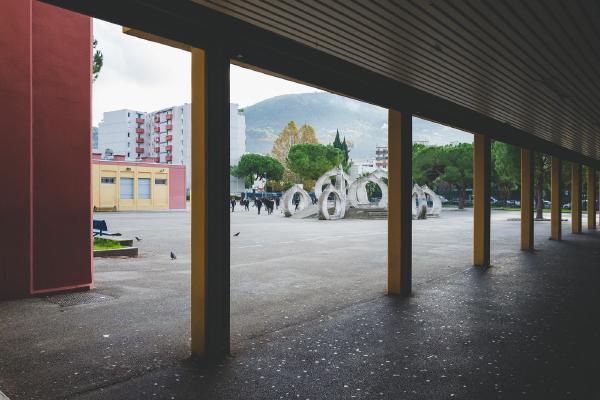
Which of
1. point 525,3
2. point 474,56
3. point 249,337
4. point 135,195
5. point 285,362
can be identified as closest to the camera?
point 525,3

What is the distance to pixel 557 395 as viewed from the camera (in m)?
3.89

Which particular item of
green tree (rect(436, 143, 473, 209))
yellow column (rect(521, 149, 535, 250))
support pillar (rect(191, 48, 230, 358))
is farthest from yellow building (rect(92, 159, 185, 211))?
support pillar (rect(191, 48, 230, 358))

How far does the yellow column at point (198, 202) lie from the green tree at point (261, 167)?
82496mm

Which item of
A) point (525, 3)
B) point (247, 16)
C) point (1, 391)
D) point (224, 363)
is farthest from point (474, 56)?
point (1, 391)

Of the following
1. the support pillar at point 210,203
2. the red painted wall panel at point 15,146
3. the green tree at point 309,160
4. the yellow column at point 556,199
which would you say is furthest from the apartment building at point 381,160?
the support pillar at point 210,203

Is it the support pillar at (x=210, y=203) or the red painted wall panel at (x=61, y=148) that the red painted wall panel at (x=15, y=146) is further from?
the support pillar at (x=210, y=203)

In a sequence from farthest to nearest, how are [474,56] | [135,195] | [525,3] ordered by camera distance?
1. [135,195]
2. [474,56]
3. [525,3]

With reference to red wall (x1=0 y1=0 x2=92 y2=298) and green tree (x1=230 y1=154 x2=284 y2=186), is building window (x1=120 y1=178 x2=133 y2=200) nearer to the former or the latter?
green tree (x1=230 y1=154 x2=284 y2=186)

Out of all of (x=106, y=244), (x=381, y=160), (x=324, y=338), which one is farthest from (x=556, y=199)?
(x=381, y=160)

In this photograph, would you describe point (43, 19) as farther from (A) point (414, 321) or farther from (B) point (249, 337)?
(A) point (414, 321)

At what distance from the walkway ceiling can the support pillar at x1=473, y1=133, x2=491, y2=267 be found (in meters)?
2.38

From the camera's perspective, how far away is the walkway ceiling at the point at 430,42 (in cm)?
449

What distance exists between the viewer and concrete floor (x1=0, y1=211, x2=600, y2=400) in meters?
4.11

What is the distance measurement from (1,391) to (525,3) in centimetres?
606
